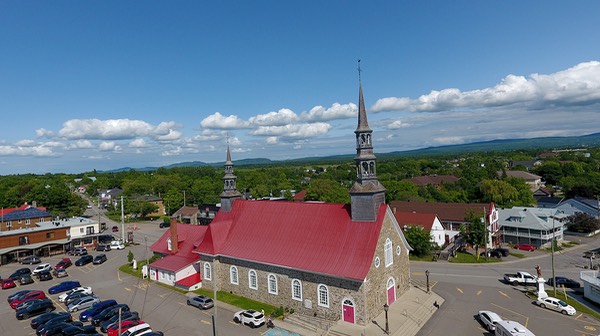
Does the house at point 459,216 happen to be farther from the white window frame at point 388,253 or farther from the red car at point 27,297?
the red car at point 27,297

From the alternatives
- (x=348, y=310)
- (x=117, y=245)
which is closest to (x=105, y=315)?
(x=348, y=310)

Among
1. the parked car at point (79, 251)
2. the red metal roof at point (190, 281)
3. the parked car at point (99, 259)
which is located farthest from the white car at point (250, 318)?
the parked car at point (79, 251)

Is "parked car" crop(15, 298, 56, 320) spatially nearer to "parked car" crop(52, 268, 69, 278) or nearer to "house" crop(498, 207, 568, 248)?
"parked car" crop(52, 268, 69, 278)

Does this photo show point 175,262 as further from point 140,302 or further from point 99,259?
point 99,259

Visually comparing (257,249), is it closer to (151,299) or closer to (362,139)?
(151,299)

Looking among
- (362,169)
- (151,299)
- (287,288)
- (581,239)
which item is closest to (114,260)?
(151,299)
